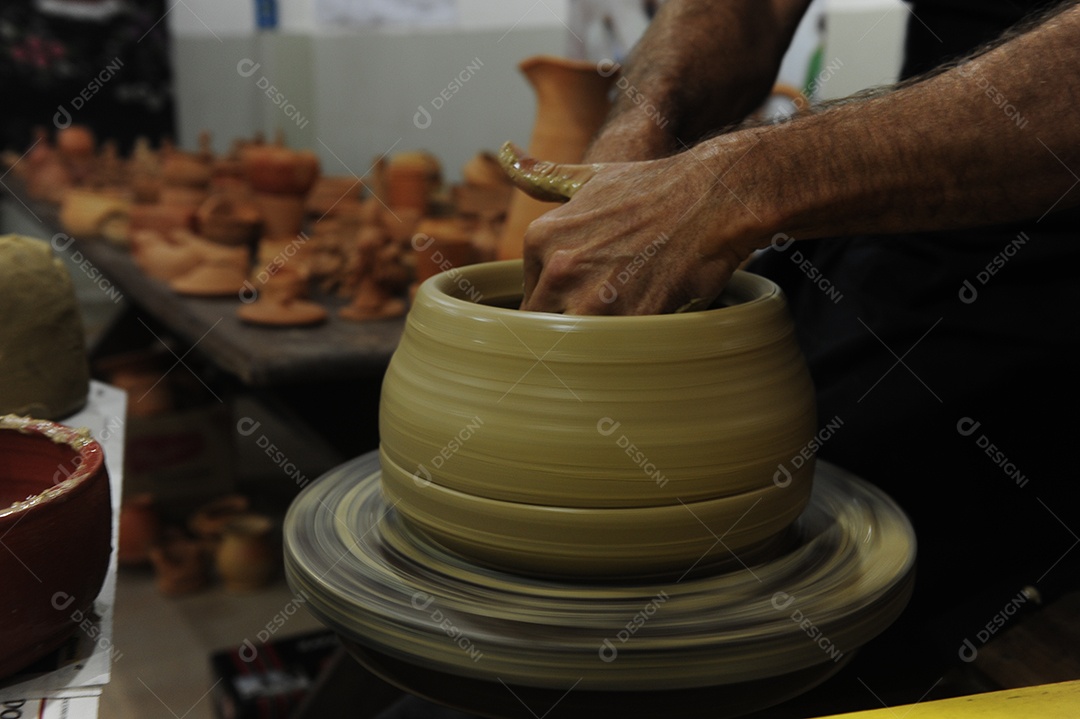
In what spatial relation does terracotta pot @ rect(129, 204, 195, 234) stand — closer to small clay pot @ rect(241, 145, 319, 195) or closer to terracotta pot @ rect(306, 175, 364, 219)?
small clay pot @ rect(241, 145, 319, 195)

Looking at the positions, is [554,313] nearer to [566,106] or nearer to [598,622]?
[598,622]

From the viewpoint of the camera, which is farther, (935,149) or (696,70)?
(696,70)

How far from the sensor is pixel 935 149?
0.83 m

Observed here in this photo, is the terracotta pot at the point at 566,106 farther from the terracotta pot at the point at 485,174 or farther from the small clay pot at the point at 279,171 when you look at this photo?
the small clay pot at the point at 279,171

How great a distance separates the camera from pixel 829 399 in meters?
1.21

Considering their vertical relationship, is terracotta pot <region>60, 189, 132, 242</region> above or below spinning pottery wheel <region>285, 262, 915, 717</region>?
below

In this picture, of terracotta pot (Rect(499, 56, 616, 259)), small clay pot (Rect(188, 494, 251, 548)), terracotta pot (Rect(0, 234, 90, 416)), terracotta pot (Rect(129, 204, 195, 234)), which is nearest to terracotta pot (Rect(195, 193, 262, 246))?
terracotta pot (Rect(129, 204, 195, 234))

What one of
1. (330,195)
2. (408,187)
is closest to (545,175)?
(408,187)

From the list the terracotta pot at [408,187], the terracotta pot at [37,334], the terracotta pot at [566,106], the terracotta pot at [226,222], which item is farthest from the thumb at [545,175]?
the terracotta pot at [226,222]

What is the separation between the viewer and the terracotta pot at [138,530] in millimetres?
2502

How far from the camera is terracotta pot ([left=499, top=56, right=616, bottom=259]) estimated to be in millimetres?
1844

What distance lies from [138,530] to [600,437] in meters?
2.07

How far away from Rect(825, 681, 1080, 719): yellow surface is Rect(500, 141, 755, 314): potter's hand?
357mm

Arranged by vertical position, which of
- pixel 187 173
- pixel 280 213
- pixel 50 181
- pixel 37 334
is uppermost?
pixel 37 334
